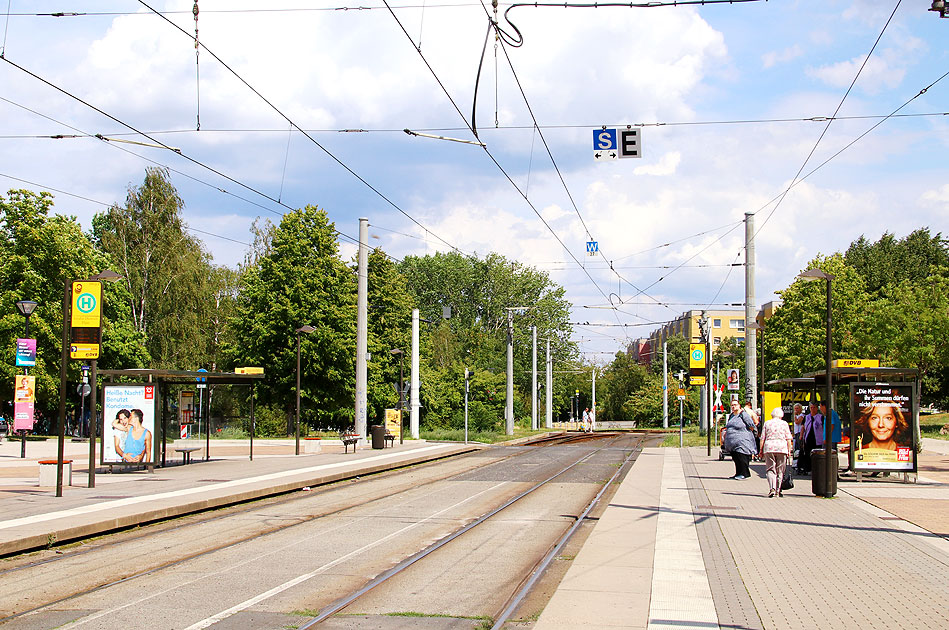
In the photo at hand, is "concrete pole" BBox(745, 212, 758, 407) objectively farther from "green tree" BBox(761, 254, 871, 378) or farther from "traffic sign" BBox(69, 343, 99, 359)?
"green tree" BBox(761, 254, 871, 378)

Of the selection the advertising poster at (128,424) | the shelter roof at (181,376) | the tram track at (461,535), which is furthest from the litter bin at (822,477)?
the advertising poster at (128,424)

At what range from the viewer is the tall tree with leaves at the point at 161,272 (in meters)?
58.1

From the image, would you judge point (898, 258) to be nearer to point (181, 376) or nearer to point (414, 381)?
point (414, 381)

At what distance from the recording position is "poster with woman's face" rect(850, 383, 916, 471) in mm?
20531

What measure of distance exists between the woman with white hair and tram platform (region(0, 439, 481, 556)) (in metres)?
10.4

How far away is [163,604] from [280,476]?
15.5 meters

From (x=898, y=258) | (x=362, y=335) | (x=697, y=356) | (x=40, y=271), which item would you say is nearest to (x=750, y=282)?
(x=697, y=356)

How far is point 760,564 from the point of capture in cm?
1039

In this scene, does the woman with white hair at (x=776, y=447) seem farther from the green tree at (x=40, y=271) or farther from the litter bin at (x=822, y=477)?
the green tree at (x=40, y=271)

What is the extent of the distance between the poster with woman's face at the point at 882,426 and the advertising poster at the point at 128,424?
17165 millimetres

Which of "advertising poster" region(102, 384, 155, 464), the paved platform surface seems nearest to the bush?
the paved platform surface

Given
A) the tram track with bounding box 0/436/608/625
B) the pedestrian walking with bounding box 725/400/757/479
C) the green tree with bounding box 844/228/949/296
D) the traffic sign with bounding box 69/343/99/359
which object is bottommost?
the tram track with bounding box 0/436/608/625

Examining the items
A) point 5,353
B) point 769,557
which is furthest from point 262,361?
point 769,557

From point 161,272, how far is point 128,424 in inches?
1441
